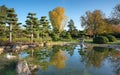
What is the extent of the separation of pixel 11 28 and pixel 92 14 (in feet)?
67.6

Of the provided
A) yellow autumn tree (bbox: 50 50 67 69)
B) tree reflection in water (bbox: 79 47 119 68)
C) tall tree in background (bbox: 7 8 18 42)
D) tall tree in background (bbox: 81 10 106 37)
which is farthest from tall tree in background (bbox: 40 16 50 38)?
yellow autumn tree (bbox: 50 50 67 69)

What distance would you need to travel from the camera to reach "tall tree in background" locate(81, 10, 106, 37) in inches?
1752

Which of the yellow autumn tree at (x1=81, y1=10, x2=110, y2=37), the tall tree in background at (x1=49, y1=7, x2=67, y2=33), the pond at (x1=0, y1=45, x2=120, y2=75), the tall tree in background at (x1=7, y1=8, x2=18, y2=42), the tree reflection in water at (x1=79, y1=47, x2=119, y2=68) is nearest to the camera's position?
the pond at (x1=0, y1=45, x2=120, y2=75)

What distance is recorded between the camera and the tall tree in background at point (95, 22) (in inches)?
1752

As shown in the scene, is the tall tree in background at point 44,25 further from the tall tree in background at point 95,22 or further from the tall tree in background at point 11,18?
the tall tree in background at point 11,18

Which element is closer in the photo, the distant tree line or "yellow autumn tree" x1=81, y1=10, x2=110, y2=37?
the distant tree line

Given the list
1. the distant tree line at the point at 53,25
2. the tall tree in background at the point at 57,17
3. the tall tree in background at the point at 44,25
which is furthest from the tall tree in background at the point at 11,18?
the tall tree in background at the point at 57,17

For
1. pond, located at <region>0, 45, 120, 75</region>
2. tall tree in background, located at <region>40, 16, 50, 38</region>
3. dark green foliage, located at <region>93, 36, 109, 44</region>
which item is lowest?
pond, located at <region>0, 45, 120, 75</region>

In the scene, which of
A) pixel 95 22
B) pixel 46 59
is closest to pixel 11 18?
pixel 46 59

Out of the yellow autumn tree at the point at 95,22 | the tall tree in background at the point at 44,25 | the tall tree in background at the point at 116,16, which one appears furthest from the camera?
→ the yellow autumn tree at the point at 95,22

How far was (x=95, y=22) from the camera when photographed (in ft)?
148

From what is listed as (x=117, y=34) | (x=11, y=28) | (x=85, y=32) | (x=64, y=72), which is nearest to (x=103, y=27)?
(x=117, y=34)

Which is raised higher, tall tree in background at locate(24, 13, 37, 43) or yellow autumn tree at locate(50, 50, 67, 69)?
tall tree in background at locate(24, 13, 37, 43)

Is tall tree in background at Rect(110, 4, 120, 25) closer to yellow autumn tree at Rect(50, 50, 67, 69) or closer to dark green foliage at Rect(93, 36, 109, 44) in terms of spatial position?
dark green foliage at Rect(93, 36, 109, 44)
